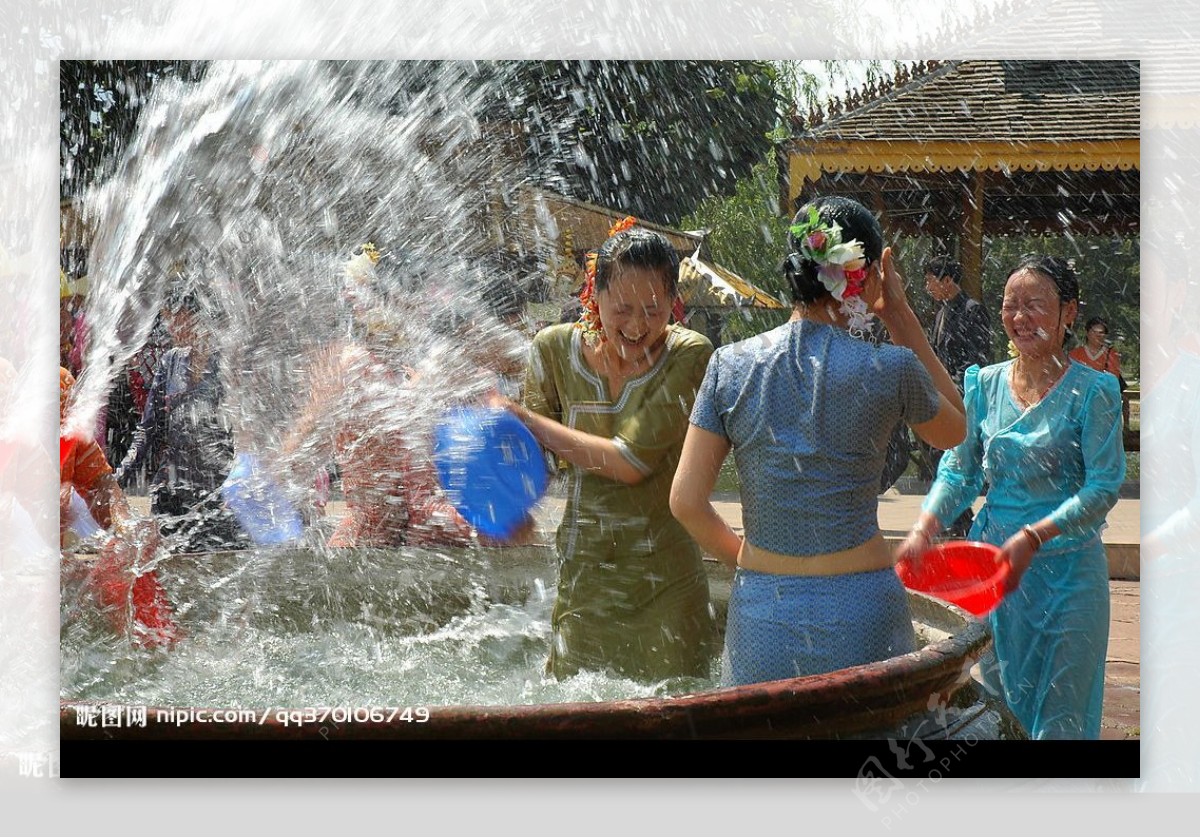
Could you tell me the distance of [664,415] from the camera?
253cm

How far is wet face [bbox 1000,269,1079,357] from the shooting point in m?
2.74

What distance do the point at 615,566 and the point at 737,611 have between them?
1.29 feet

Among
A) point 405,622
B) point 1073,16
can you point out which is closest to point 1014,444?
point 1073,16

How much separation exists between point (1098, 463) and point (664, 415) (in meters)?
0.94

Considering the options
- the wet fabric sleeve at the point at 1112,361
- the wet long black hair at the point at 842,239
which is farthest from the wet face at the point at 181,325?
the wet fabric sleeve at the point at 1112,361

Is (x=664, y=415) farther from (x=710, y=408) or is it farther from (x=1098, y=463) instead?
(x=1098, y=463)

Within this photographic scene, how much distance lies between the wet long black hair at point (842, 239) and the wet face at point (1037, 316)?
670 millimetres

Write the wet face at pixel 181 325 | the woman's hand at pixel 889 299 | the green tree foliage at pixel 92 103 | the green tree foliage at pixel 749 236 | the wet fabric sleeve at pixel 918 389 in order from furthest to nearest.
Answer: the green tree foliage at pixel 749 236
the wet face at pixel 181 325
the green tree foliage at pixel 92 103
the woman's hand at pixel 889 299
the wet fabric sleeve at pixel 918 389

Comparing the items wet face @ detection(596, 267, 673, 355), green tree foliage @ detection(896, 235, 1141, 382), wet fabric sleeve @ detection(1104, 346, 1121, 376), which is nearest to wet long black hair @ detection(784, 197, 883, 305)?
wet face @ detection(596, 267, 673, 355)

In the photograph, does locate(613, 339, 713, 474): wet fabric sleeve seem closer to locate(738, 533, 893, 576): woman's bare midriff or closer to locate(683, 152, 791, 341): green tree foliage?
locate(738, 533, 893, 576): woman's bare midriff

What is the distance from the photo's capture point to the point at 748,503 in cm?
224

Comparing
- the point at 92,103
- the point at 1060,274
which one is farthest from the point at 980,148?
the point at 92,103

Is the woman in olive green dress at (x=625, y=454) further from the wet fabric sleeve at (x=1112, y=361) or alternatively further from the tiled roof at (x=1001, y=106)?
the wet fabric sleeve at (x=1112, y=361)

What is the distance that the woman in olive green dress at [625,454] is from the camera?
2525 millimetres
